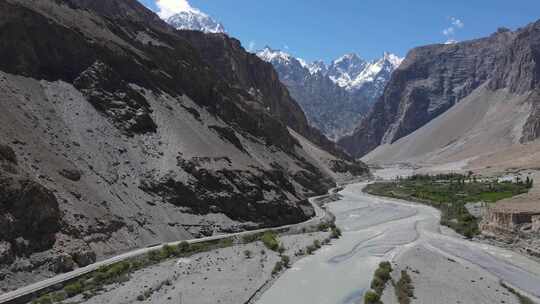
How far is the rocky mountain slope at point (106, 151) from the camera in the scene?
133ft

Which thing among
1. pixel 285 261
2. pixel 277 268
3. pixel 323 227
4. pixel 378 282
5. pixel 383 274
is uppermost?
pixel 383 274

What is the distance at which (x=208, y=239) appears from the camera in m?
55.4

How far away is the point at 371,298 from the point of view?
37250 mm

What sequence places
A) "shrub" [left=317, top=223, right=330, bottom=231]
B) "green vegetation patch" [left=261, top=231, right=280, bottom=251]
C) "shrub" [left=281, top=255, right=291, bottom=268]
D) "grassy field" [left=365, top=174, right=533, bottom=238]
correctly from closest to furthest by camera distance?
1. "shrub" [left=281, top=255, right=291, bottom=268]
2. "green vegetation patch" [left=261, top=231, right=280, bottom=251]
3. "shrub" [left=317, top=223, right=330, bottom=231]
4. "grassy field" [left=365, top=174, right=533, bottom=238]

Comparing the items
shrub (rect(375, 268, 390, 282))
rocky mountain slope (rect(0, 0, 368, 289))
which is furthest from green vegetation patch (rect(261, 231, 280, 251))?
shrub (rect(375, 268, 390, 282))

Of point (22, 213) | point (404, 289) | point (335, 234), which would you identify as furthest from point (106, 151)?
point (404, 289)

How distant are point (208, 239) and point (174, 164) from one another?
12.7 m

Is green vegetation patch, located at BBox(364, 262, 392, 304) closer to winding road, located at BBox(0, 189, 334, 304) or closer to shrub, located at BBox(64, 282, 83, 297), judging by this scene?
winding road, located at BBox(0, 189, 334, 304)

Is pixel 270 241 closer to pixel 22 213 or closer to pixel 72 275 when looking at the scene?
pixel 72 275

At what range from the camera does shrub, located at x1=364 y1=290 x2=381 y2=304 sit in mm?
37125

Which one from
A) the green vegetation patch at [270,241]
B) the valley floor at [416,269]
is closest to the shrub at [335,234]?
the valley floor at [416,269]

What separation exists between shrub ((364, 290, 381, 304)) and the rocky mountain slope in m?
22.2

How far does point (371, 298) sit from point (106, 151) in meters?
36.7

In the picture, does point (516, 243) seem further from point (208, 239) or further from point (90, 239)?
point (90, 239)
